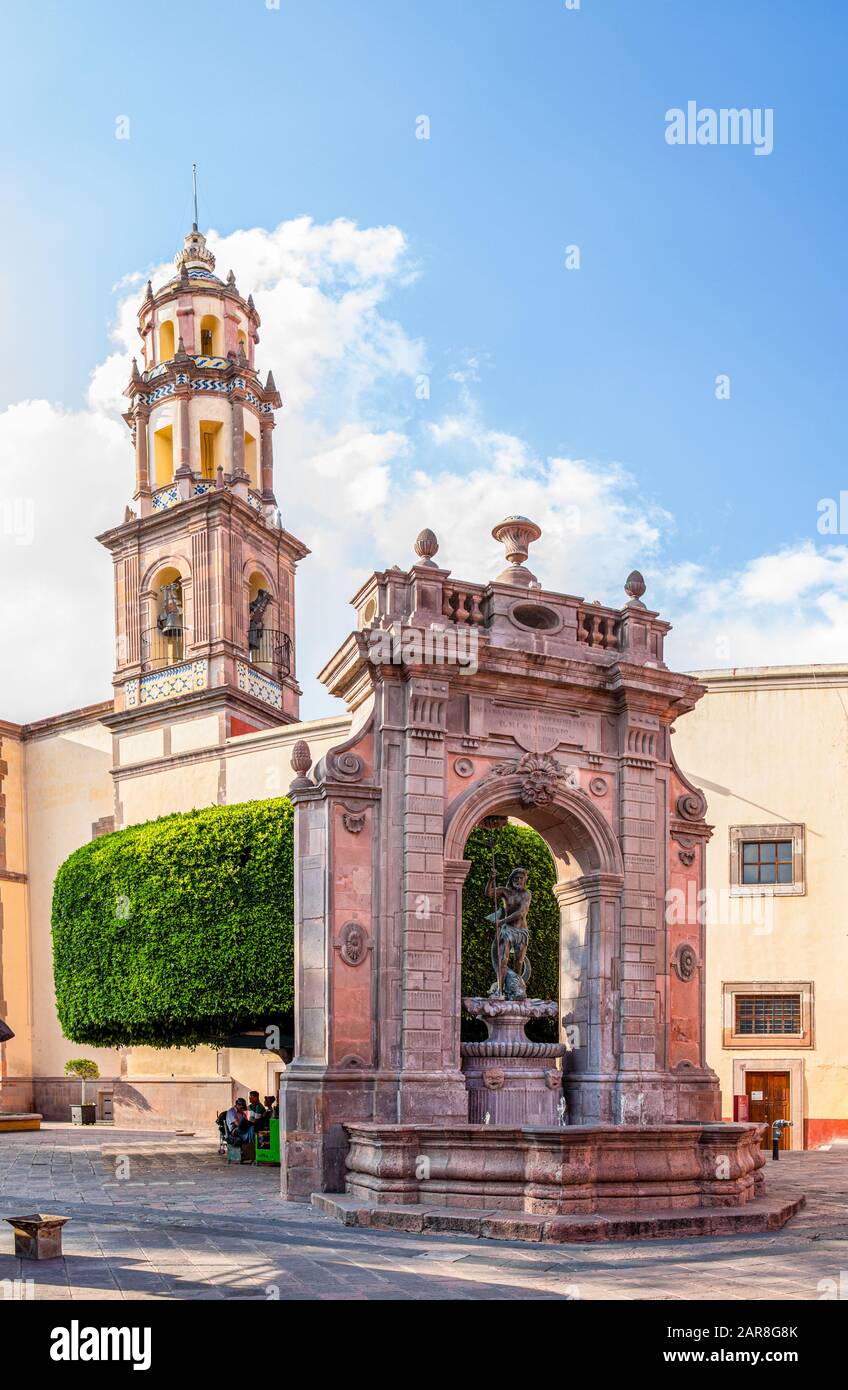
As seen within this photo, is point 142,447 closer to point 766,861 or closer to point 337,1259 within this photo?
point 766,861

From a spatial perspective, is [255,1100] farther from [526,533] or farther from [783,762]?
[783,762]

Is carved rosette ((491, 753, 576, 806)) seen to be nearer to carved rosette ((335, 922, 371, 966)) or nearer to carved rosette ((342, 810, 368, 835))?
carved rosette ((342, 810, 368, 835))

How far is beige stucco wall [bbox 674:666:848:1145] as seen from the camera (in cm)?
2992

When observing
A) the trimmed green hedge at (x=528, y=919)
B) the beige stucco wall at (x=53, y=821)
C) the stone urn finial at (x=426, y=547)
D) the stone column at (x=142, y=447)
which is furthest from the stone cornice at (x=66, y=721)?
the stone urn finial at (x=426, y=547)

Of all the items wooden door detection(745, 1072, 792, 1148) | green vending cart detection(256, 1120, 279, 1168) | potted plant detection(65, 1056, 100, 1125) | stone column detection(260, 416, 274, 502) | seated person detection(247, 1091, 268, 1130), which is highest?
stone column detection(260, 416, 274, 502)

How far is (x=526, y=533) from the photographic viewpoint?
20.4 meters

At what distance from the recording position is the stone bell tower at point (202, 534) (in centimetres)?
3766

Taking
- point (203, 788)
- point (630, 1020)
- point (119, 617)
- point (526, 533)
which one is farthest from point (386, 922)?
point (119, 617)

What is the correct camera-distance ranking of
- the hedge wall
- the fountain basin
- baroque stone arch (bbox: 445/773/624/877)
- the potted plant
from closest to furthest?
the fountain basin, baroque stone arch (bbox: 445/773/624/877), the hedge wall, the potted plant

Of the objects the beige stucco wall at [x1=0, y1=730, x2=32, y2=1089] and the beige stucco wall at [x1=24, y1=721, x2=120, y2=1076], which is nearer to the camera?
the beige stucco wall at [x1=0, y1=730, x2=32, y2=1089]

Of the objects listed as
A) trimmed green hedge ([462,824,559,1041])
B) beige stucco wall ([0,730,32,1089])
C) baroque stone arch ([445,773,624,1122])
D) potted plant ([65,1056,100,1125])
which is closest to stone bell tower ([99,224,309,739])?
beige stucco wall ([0,730,32,1089])

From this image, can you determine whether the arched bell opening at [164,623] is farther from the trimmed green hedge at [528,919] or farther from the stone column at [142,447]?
the trimmed green hedge at [528,919]

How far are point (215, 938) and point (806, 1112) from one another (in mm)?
13950

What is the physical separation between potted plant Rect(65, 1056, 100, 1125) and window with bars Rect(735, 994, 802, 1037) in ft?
61.0
